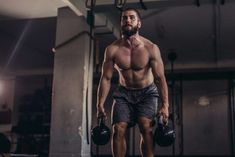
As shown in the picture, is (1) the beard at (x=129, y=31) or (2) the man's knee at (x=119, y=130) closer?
(2) the man's knee at (x=119, y=130)

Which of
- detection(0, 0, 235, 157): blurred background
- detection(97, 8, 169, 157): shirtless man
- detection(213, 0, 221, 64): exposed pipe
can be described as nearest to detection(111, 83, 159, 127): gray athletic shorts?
detection(97, 8, 169, 157): shirtless man

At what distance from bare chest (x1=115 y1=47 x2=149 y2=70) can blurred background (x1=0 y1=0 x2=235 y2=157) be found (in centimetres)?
244

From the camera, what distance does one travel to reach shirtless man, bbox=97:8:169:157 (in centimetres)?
314

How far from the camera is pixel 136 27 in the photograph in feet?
10.7

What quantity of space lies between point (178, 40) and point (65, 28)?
10.4ft

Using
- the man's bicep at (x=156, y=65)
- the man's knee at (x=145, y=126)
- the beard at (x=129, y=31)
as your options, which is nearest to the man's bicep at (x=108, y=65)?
the beard at (x=129, y=31)

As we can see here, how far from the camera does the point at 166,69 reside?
960 cm

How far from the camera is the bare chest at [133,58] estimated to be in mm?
3223

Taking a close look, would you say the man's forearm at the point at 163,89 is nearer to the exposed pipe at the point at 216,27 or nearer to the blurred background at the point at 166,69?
the blurred background at the point at 166,69

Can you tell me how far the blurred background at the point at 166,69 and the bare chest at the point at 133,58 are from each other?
2.44 m

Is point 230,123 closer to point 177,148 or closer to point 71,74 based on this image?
point 177,148

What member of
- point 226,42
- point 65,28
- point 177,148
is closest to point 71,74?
point 65,28

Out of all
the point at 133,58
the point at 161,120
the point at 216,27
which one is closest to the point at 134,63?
the point at 133,58

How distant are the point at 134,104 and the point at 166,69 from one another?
6.48m
